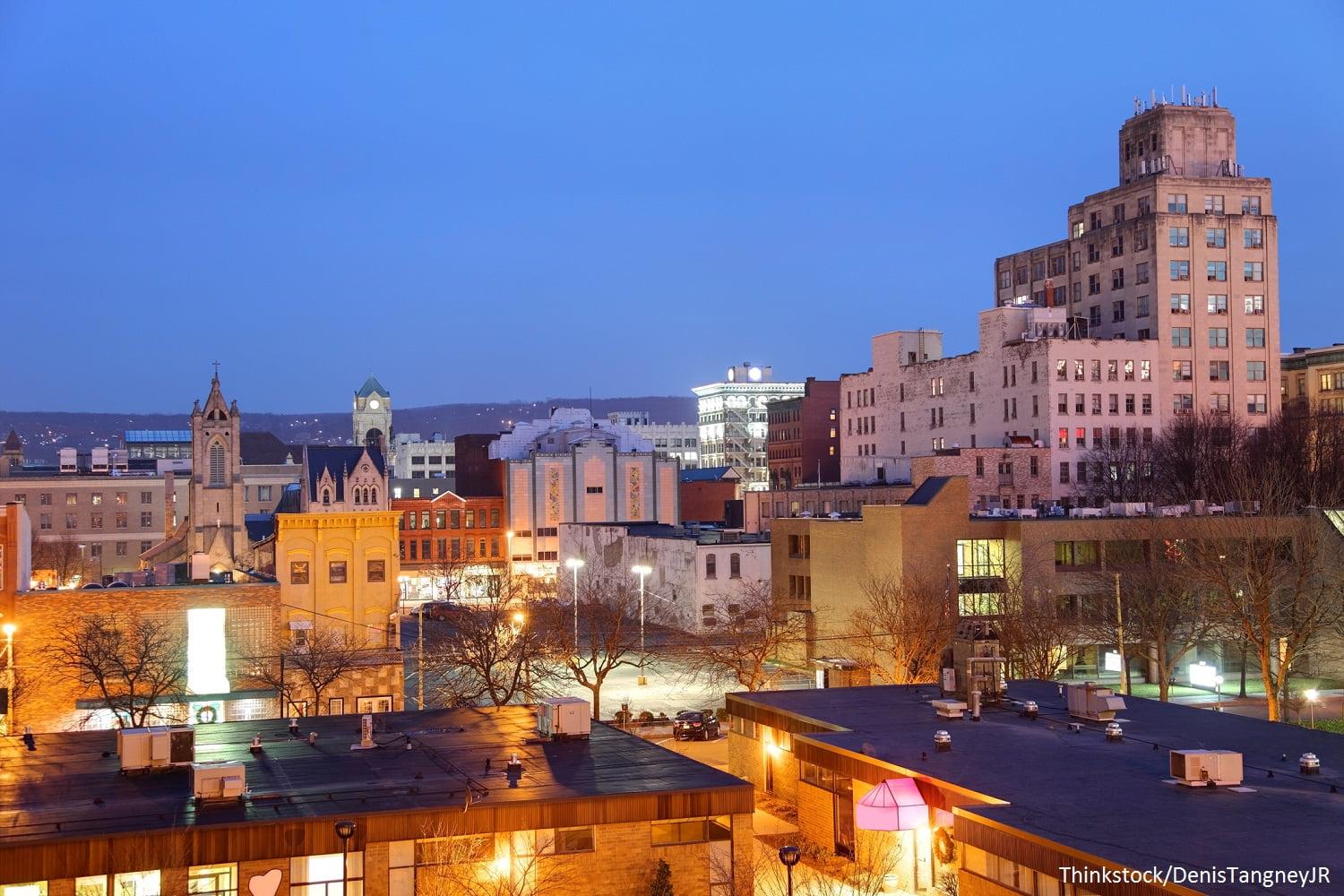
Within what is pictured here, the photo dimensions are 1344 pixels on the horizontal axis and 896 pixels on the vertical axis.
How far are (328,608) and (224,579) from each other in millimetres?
6737

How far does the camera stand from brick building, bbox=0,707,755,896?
23094 millimetres

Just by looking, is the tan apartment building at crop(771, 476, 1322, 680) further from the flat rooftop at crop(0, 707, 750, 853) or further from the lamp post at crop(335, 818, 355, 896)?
the lamp post at crop(335, 818, 355, 896)

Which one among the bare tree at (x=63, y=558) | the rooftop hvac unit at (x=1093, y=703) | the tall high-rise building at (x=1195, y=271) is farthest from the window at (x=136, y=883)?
the tall high-rise building at (x=1195, y=271)

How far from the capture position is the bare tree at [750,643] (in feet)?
203

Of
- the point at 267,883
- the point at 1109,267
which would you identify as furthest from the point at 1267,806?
the point at 1109,267

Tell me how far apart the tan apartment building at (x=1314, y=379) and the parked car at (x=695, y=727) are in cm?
10212

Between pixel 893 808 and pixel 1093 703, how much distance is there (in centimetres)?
1058

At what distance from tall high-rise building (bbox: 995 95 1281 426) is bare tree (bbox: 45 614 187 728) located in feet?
283

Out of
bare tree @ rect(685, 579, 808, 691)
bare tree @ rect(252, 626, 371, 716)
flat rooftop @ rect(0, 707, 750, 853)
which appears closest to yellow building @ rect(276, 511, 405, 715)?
bare tree @ rect(252, 626, 371, 716)

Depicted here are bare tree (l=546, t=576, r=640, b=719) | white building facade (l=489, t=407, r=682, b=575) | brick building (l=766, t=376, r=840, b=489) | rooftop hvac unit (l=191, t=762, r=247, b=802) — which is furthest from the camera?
brick building (l=766, t=376, r=840, b=489)

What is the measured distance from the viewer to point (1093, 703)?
37031 mm

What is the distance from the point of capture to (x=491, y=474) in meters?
149

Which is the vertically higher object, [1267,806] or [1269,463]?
[1269,463]

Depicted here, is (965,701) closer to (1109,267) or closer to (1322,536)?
(1322,536)
